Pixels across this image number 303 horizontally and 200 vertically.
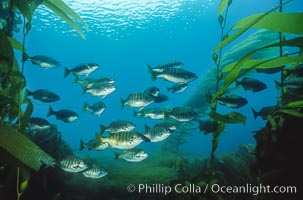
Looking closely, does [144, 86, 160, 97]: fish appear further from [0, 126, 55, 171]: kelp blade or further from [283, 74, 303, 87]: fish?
[0, 126, 55, 171]: kelp blade

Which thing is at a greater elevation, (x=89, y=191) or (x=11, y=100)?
(x=11, y=100)

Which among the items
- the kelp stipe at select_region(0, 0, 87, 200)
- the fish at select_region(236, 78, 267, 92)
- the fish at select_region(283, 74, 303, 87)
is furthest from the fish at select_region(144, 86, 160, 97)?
the kelp stipe at select_region(0, 0, 87, 200)

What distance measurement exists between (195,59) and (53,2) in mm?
62970

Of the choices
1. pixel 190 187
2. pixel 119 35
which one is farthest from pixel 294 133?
pixel 119 35

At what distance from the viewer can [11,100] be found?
1656mm

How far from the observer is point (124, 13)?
107 ft

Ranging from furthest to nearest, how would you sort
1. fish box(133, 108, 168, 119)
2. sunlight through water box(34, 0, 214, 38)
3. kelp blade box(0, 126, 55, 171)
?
sunlight through water box(34, 0, 214, 38), fish box(133, 108, 168, 119), kelp blade box(0, 126, 55, 171)

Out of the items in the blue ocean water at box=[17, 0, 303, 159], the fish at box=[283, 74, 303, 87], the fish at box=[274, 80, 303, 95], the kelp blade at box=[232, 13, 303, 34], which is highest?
the kelp blade at box=[232, 13, 303, 34]

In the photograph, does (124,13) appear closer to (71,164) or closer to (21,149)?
(71,164)

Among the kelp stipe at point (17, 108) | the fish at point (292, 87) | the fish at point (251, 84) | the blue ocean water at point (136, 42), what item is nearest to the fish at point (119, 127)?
the fish at point (251, 84)

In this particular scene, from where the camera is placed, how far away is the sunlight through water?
28547mm

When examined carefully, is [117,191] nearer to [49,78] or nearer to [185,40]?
[185,40]

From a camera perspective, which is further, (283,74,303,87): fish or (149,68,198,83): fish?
(149,68,198,83): fish

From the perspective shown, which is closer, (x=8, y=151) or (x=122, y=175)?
(x=8, y=151)
